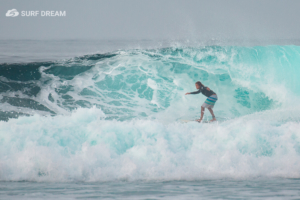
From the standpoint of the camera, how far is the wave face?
5.84 meters

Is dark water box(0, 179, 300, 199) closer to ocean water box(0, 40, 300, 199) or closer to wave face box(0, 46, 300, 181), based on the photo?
ocean water box(0, 40, 300, 199)

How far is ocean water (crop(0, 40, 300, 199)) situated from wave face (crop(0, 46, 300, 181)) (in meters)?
0.03

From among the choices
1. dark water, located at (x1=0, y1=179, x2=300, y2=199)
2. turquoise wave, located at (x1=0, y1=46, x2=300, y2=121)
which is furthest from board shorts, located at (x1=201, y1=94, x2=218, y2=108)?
dark water, located at (x1=0, y1=179, x2=300, y2=199)

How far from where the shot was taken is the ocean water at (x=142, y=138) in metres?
5.06

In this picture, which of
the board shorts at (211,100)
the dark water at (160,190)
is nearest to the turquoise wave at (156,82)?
the board shorts at (211,100)

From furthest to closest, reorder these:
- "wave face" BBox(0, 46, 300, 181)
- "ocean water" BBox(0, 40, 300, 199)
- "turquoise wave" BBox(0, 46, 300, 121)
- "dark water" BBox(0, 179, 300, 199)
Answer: "turquoise wave" BBox(0, 46, 300, 121)
"wave face" BBox(0, 46, 300, 181)
"ocean water" BBox(0, 40, 300, 199)
"dark water" BBox(0, 179, 300, 199)

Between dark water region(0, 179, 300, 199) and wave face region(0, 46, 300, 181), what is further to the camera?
wave face region(0, 46, 300, 181)

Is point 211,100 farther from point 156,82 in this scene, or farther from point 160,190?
point 160,190

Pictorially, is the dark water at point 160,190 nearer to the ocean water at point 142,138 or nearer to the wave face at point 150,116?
the ocean water at point 142,138

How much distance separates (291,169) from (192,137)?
2.08m

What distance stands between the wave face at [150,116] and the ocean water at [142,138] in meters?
0.03

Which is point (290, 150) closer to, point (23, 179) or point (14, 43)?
point (23, 179)

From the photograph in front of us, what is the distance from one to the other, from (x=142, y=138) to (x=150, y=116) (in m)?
5.55

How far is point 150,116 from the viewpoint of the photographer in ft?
40.4
